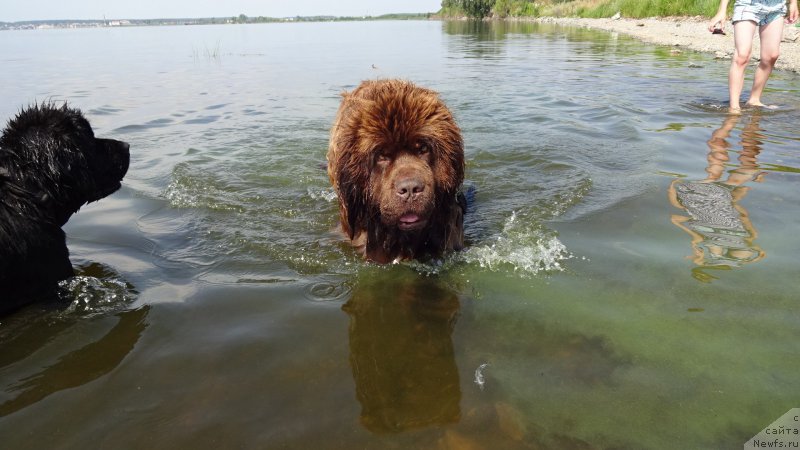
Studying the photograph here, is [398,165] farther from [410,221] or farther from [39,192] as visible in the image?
[39,192]

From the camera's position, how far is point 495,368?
108 inches

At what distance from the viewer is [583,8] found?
64250 millimetres

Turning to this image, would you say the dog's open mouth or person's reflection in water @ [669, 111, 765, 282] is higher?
the dog's open mouth

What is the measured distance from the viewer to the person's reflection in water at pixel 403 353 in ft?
8.04

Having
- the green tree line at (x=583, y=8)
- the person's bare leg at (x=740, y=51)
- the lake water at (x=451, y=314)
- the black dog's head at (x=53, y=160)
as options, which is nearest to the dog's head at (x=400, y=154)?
the lake water at (x=451, y=314)

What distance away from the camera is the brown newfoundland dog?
3.61 metres

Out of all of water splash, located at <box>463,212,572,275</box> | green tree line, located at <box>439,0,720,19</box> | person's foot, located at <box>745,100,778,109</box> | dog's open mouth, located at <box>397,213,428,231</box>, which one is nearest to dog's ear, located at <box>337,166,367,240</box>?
dog's open mouth, located at <box>397,213,428,231</box>

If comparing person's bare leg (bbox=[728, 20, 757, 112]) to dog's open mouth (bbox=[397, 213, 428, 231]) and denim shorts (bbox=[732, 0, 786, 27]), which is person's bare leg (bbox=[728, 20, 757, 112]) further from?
dog's open mouth (bbox=[397, 213, 428, 231])

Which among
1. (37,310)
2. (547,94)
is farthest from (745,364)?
(547,94)

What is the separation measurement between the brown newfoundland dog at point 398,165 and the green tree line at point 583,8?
93.9 feet

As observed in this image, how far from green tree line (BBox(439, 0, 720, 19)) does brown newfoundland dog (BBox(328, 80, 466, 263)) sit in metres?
28.6

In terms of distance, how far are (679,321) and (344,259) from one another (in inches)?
102

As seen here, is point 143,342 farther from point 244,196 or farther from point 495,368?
point 244,196

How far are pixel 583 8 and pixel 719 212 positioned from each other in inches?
2724
